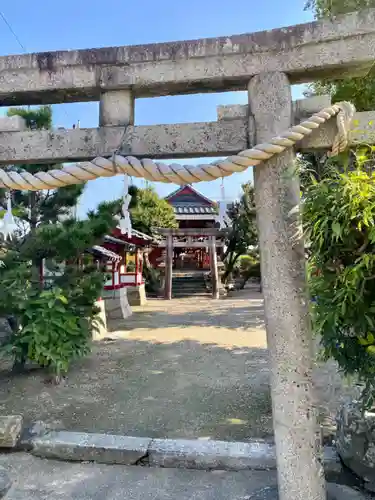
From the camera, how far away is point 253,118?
2.39 metres

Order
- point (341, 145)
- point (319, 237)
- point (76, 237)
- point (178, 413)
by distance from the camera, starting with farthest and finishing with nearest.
→ 1. point (76, 237)
2. point (178, 413)
3. point (341, 145)
4. point (319, 237)

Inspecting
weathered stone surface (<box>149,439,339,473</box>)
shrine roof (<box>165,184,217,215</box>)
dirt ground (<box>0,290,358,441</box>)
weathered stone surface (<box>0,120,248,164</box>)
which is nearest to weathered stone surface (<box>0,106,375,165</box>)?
weathered stone surface (<box>0,120,248,164</box>)

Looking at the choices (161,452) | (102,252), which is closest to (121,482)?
(161,452)

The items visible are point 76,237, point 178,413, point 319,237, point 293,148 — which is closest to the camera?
point 319,237

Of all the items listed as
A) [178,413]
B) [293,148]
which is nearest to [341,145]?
[293,148]

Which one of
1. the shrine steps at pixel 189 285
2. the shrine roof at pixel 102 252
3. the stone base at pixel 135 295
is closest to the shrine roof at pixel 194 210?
the shrine steps at pixel 189 285

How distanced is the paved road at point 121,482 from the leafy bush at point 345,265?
1.24 meters

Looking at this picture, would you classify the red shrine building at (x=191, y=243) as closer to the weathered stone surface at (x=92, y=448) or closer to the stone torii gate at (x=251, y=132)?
the weathered stone surface at (x=92, y=448)

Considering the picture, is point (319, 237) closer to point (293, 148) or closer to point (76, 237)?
point (293, 148)

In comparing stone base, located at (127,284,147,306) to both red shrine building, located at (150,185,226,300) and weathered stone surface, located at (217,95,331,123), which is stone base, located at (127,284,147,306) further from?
weathered stone surface, located at (217,95,331,123)

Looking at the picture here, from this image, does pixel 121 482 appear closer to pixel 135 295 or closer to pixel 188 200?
pixel 135 295

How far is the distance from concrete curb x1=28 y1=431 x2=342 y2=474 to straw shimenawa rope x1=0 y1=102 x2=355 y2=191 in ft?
7.28

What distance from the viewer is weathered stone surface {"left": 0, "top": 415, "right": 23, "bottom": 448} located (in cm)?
338

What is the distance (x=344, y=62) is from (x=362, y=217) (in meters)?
1.03
